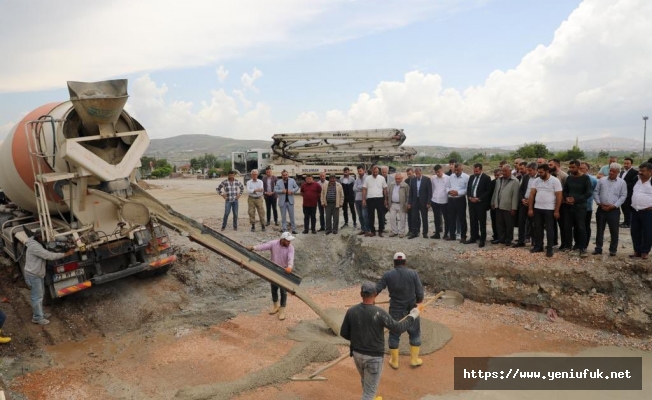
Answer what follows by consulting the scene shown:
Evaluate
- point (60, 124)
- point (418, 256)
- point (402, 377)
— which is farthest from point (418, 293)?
point (60, 124)

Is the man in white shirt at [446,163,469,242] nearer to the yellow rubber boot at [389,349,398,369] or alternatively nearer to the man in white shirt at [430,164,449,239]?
the man in white shirt at [430,164,449,239]

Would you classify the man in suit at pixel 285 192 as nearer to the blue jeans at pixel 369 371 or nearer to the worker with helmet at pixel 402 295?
the worker with helmet at pixel 402 295

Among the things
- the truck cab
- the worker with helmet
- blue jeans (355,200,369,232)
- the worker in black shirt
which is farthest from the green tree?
the worker in black shirt

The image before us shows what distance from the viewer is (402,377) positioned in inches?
219

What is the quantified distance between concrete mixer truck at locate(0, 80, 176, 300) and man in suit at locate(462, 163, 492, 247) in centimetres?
642

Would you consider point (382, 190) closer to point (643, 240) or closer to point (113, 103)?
point (643, 240)

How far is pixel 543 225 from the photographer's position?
8141 millimetres

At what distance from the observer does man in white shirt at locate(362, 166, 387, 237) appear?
10695 mm

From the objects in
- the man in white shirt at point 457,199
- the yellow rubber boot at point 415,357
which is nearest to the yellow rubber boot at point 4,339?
the yellow rubber boot at point 415,357

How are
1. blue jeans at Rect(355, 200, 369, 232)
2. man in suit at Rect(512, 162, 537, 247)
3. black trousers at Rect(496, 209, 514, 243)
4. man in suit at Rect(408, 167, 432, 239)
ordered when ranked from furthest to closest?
1. blue jeans at Rect(355, 200, 369, 232)
2. man in suit at Rect(408, 167, 432, 239)
3. black trousers at Rect(496, 209, 514, 243)
4. man in suit at Rect(512, 162, 537, 247)

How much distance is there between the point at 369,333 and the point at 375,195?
6.63m

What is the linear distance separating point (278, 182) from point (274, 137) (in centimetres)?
1107

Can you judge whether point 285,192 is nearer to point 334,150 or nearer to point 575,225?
point 575,225

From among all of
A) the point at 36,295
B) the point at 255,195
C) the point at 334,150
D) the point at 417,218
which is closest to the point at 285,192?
the point at 255,195
